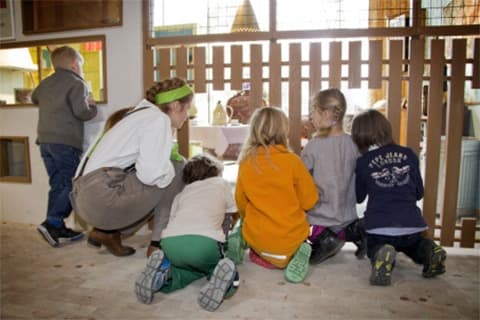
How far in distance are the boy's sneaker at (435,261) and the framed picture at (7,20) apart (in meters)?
3.17

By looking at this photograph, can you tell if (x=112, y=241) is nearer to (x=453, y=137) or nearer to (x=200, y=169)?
(x=200, y=169)

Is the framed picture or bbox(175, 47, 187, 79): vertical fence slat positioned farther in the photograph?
the framed picture

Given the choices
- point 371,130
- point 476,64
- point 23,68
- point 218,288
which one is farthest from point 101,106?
point 476,64

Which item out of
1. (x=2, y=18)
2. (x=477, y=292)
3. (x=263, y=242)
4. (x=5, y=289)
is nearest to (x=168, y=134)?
(x=263, y=242)

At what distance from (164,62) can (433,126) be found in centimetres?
178

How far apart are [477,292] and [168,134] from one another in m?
1.65

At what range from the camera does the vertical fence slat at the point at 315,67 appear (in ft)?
8.08

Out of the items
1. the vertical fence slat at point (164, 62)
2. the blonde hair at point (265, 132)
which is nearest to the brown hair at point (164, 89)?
the blonde hair at point (265, 132)

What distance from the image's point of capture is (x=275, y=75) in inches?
99.7

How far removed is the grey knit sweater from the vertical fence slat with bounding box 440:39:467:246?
2300mm

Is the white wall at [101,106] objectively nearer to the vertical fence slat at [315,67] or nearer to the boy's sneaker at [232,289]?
the vertical fence slat at [315,67]

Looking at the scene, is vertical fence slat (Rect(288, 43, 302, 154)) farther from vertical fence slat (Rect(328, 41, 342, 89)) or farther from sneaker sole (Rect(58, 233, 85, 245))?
sneaker sole (Rect(58, 233, 85, 245))

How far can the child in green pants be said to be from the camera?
164 centimetres

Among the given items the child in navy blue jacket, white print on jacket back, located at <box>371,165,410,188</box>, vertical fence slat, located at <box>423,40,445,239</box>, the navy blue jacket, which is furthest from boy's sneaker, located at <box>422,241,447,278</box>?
vertical fence slat, located at <box>423,40,445,239</box>
